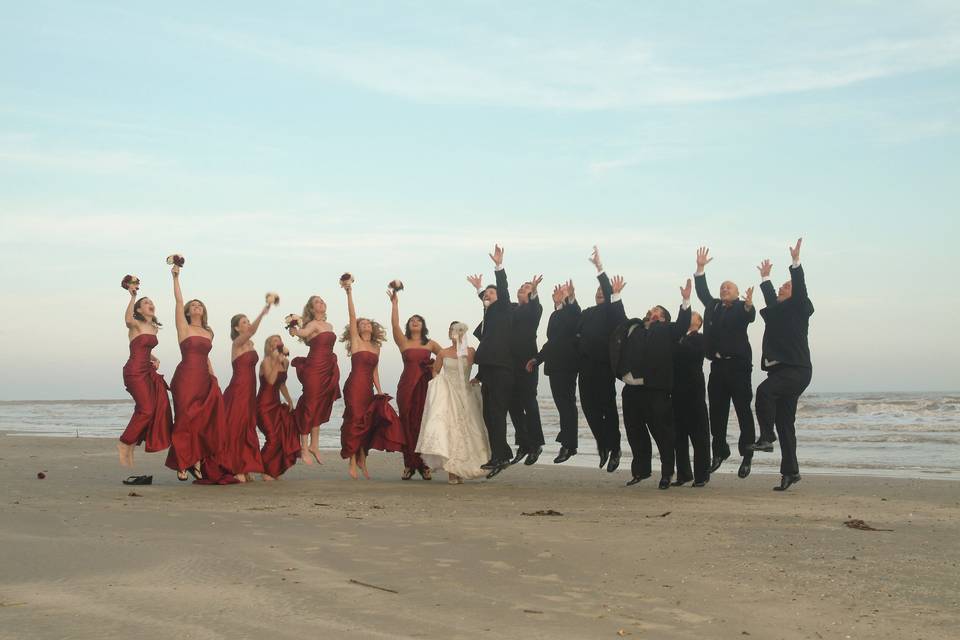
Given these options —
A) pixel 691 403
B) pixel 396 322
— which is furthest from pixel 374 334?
pixel 691 403

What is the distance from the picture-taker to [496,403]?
12039 mm

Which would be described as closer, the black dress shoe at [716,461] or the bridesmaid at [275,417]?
the black dress shoe at [716,461]

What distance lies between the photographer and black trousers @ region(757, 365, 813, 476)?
1080cm

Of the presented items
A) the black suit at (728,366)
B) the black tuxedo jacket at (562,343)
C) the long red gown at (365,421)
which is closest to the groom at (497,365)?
the black tuxedo jacket at (562,343)

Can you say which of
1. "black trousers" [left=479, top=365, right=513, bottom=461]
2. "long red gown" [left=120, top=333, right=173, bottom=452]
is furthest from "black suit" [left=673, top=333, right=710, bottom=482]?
"long red gown" [left=120, top=333, right=173, bottom=452]

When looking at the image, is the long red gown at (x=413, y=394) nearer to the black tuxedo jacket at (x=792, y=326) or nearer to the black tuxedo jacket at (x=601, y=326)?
the black tuxedo jacket at (x=601, y=326)

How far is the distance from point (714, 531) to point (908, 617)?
103 inches

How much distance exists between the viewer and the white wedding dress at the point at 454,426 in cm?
1197

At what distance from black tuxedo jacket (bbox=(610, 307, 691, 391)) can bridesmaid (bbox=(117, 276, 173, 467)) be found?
15.7 ft

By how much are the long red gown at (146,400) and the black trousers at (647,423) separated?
4.81 m

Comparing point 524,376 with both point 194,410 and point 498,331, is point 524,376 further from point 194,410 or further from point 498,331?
point 194,410

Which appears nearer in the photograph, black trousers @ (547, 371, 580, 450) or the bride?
the bride

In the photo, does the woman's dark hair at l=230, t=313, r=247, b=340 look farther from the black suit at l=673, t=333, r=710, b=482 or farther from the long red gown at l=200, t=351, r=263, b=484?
the black suit at l=673, t=333, r=710, b=482

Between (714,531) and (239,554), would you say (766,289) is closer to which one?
(714,531)
